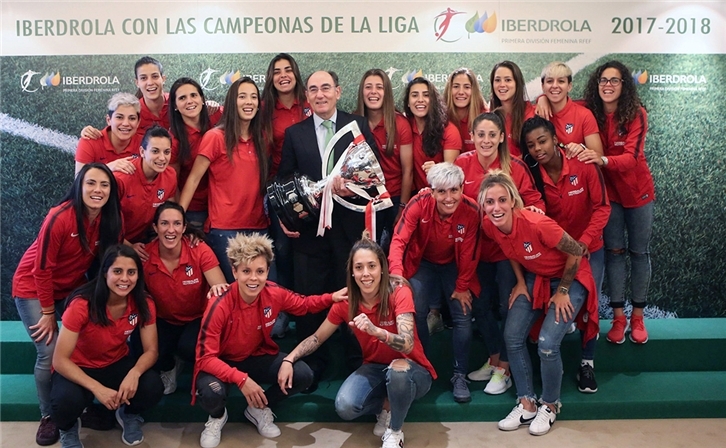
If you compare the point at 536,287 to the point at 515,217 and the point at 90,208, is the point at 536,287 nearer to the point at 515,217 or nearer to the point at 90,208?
the point at 515,217

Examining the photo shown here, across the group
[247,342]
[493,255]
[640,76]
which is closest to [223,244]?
[247,342]

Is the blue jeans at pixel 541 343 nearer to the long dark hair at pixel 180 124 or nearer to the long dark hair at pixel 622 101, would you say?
the long dark hair at pixel 622 101

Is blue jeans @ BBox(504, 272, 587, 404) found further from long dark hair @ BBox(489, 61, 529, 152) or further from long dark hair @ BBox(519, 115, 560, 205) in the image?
long dark hair @ BBox(489, 61, 529, 152)

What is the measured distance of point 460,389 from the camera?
3580 mm

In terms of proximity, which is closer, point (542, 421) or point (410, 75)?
point (542, 421)

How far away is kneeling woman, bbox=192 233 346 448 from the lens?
10.6 feet

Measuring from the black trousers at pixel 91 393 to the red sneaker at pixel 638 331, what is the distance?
2710 millimetres

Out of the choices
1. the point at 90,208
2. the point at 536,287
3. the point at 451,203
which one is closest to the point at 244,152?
the point at 90,208

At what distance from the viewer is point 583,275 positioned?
350cm

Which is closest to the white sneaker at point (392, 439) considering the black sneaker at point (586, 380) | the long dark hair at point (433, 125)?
the black sneaker at point (586, 380)

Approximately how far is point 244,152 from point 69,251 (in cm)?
102

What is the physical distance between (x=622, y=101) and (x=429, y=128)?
1.12m

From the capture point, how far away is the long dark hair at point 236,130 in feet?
11.8

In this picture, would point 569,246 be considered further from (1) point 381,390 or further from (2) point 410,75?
(2) point 410,75
